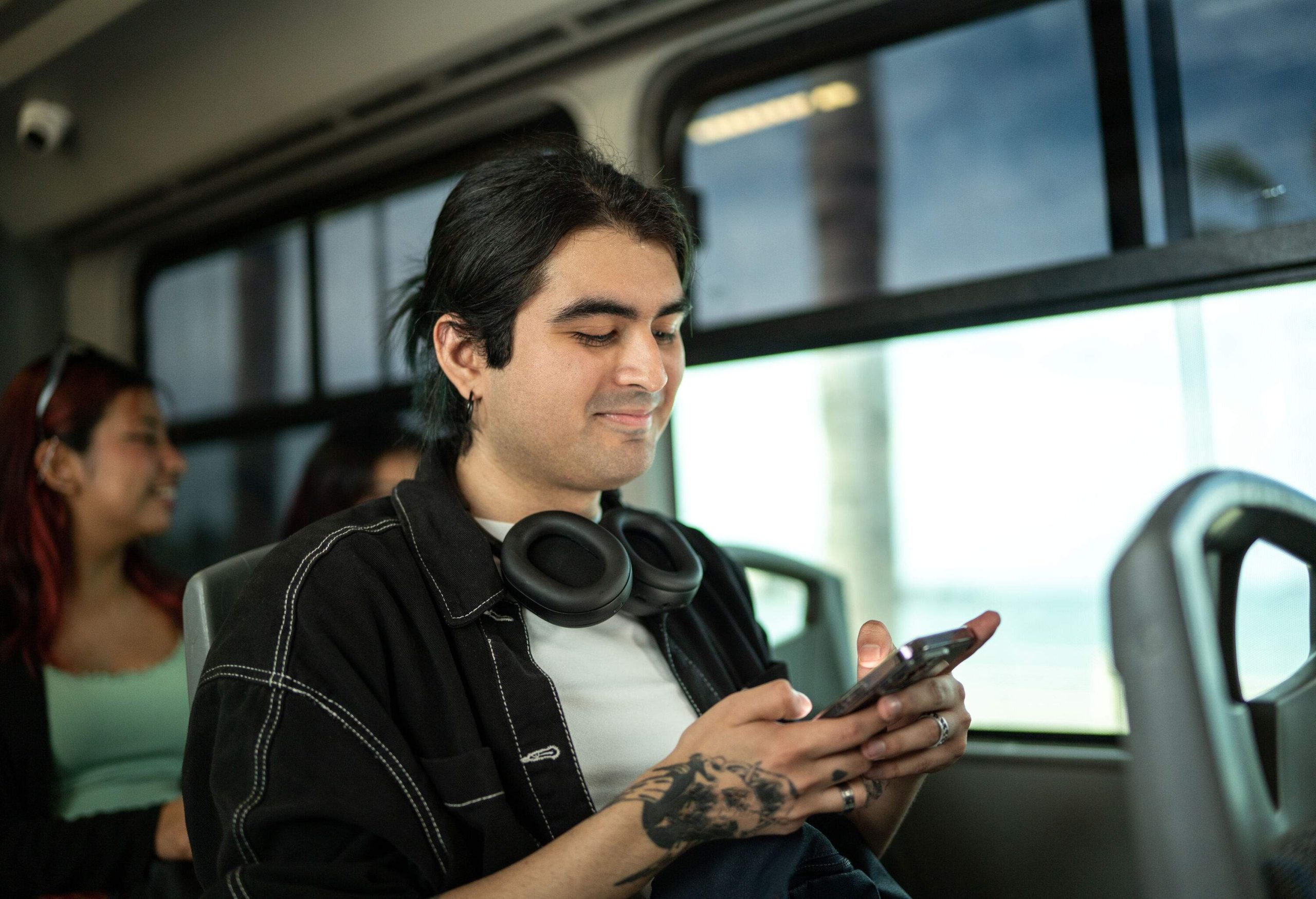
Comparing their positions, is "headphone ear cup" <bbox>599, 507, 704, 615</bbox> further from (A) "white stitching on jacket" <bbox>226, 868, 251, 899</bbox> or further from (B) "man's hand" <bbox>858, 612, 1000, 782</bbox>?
(A) "white stitching on jacket" <bbox>226, 868, 251, 899</bbox>

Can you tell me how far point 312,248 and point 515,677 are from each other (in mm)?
2686

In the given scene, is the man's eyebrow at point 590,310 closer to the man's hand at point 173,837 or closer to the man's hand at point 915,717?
the man's hand at point 915,717

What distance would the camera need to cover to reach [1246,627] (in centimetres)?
182

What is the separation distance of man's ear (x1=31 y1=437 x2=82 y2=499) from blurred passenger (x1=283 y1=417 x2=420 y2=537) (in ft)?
1.78

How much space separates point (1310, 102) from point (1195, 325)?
429 millimetres

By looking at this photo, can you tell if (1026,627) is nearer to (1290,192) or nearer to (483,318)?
(1290,192)

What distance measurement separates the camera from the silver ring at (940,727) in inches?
41.8

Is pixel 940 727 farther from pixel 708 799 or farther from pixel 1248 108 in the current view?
pixel 1248 108

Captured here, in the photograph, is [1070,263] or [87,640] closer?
[1070,263]

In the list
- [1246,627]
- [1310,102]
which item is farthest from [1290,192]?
[1246,627]

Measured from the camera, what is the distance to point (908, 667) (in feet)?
2.88

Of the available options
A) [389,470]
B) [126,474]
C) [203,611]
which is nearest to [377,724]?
[203,611]

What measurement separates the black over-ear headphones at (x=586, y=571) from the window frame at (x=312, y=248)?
153 cm

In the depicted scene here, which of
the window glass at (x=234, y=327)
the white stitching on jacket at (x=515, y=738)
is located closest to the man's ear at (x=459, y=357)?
the white stitching on jacket at (x=515, y=738)
